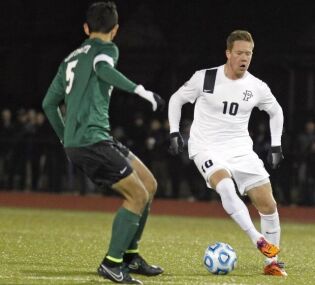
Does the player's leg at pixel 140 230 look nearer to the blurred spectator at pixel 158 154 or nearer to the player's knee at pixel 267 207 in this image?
the player's knee at pixel 267 207

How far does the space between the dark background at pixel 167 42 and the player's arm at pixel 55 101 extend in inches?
596

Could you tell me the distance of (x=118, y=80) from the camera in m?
7.32

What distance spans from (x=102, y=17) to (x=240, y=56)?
1964 millimetres

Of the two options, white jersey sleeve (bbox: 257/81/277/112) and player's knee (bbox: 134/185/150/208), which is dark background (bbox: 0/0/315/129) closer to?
white jersey sleeve (bbox: 257/81/277/112)

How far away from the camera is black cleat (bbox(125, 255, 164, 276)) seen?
8.22m

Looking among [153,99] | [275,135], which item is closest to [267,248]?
[275,135]

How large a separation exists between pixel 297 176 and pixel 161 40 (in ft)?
27.2

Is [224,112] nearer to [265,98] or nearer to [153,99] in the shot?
[265,98]

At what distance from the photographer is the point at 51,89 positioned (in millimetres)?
7953

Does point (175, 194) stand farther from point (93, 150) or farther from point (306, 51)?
point (93, 150)

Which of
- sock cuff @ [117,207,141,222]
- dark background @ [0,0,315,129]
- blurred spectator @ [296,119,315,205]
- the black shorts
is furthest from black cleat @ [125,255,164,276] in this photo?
dark background @ [0,0,315,129]

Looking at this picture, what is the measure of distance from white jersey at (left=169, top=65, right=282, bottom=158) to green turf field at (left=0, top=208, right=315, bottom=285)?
3.62 ft

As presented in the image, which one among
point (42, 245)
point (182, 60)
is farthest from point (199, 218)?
point (182, 60)

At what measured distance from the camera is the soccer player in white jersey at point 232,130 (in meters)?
9.09
